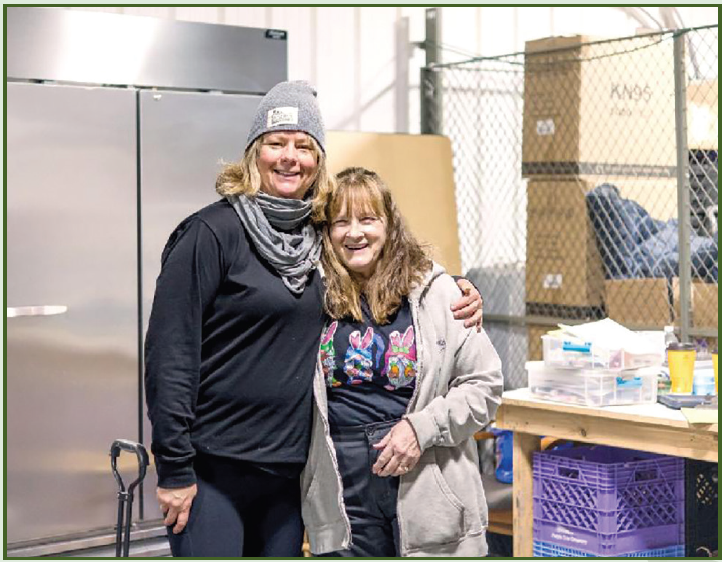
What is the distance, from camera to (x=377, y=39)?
558 cm

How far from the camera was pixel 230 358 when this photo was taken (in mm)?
2420

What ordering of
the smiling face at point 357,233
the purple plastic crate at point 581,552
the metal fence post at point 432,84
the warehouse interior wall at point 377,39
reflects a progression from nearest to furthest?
1. the smiling face at point 357,233
2. the purple plastic crate at point 581,552
3. the warehouse interior wall at point 377,39
4. the metal fence post at point 432,84

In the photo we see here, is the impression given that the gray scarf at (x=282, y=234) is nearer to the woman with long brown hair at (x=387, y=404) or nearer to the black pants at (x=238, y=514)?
the woman with long brown hair at (x=387, y=404)

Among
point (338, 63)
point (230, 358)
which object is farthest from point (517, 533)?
point (338, 63)

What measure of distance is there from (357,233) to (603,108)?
2690 millimetres

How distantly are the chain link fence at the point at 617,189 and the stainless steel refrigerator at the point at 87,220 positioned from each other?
1.62 meters

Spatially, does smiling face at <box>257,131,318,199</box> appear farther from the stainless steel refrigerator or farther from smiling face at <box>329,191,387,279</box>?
the stainless steel refrigerator

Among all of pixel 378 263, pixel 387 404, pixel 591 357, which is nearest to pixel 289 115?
pixel 378 263

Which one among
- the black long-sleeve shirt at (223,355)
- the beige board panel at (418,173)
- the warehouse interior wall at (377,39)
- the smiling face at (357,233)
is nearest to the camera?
the black long-sleeve shirt at (223,355)

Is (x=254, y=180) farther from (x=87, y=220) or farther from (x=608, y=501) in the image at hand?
(x=608, y=501)

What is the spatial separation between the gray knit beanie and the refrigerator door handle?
1542 millimetres

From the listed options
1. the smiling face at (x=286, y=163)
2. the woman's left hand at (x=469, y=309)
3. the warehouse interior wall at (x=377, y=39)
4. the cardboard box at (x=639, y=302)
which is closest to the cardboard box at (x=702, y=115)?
the cardboard box at (x=639, y=302)

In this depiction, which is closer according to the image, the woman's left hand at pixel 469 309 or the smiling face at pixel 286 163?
the smiling face at pixel 286 163

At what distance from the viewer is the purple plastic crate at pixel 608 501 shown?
360cm
